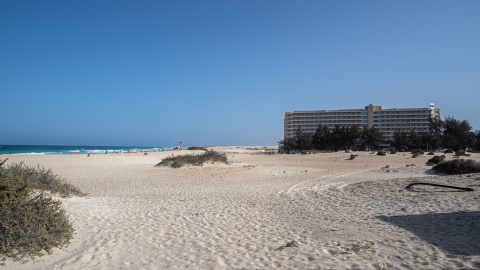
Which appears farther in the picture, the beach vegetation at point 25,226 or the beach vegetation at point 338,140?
the beach vegetation at point 338,140

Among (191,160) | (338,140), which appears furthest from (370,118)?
(191,160)

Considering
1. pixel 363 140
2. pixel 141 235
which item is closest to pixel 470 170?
pixel 141 235

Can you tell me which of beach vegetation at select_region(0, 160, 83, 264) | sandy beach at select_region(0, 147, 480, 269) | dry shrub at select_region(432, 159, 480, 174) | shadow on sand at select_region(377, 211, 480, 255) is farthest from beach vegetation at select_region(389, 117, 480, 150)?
beach vegetation at select_region(0, 160, 83, 264)

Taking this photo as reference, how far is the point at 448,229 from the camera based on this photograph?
20.4 ft

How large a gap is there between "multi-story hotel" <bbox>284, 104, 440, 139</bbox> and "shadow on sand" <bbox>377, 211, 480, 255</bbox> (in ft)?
284

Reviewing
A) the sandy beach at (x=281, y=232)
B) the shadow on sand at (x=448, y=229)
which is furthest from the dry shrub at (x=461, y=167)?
the shadow on sand at (x=448, y=229)

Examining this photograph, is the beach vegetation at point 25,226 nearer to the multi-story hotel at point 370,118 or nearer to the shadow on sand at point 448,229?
the shadow on sand at point 448,229

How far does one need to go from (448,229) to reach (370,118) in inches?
4015

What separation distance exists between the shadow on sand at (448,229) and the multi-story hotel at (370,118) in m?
86.4

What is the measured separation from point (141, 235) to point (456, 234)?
265 inches

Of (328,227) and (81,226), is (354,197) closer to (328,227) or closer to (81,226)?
(328,227)

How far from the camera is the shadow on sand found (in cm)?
506

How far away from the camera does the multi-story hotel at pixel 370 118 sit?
94.2m

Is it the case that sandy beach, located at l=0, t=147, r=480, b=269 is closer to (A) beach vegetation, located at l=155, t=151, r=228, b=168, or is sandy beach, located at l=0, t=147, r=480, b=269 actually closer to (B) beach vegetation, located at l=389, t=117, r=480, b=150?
(A) beach vegetation, located at l=155, t=151, r=228, b=168
